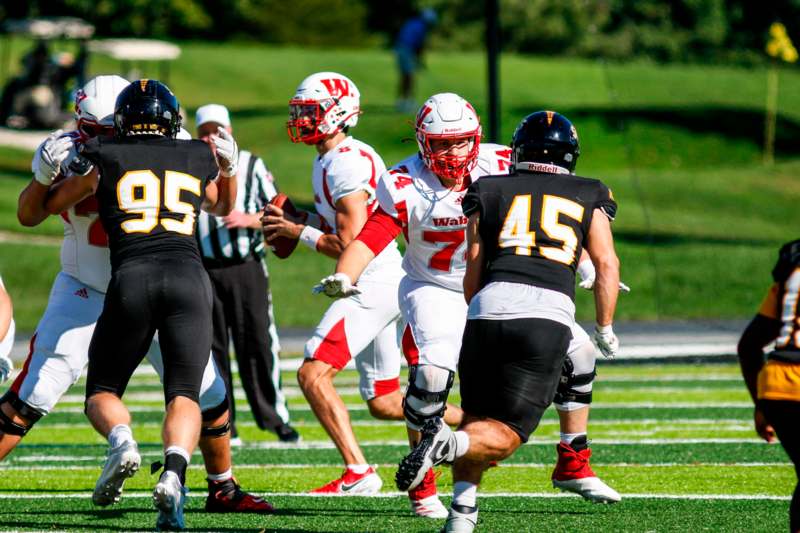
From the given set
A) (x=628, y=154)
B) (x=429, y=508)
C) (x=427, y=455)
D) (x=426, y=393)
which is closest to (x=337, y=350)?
(x=426, y=393)

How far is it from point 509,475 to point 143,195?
290cm

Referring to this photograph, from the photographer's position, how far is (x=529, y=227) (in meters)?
5.37

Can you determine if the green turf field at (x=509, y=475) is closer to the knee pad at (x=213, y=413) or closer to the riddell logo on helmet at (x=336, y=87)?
the knee pad at (x=213, y=413)

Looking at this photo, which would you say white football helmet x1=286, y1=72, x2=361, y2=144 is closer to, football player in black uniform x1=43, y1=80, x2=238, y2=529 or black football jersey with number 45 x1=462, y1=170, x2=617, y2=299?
football player in black uniform x1=43, y1=80, x2=238, y2=529

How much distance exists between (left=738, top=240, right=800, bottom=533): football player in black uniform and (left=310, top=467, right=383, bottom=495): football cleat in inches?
107

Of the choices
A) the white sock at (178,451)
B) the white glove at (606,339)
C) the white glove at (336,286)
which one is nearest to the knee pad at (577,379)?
the white glove at (606,339)

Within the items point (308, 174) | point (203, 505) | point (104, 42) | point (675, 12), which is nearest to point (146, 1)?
point (104, 42)

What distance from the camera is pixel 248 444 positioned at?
9148 mm

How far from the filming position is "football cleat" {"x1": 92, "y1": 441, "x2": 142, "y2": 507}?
525 centimetres

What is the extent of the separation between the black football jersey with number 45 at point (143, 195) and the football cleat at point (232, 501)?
1205mm

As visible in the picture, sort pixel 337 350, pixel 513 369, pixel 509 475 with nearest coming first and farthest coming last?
pixel 513 369 → pixel 337 350 → pixel 509 475

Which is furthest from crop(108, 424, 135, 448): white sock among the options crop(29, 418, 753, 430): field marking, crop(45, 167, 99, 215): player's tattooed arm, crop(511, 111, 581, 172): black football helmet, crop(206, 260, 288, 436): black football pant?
crop(29, 418, 753, 430): field marking

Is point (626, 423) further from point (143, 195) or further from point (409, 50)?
point (409, 50)

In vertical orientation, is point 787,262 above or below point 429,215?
above
